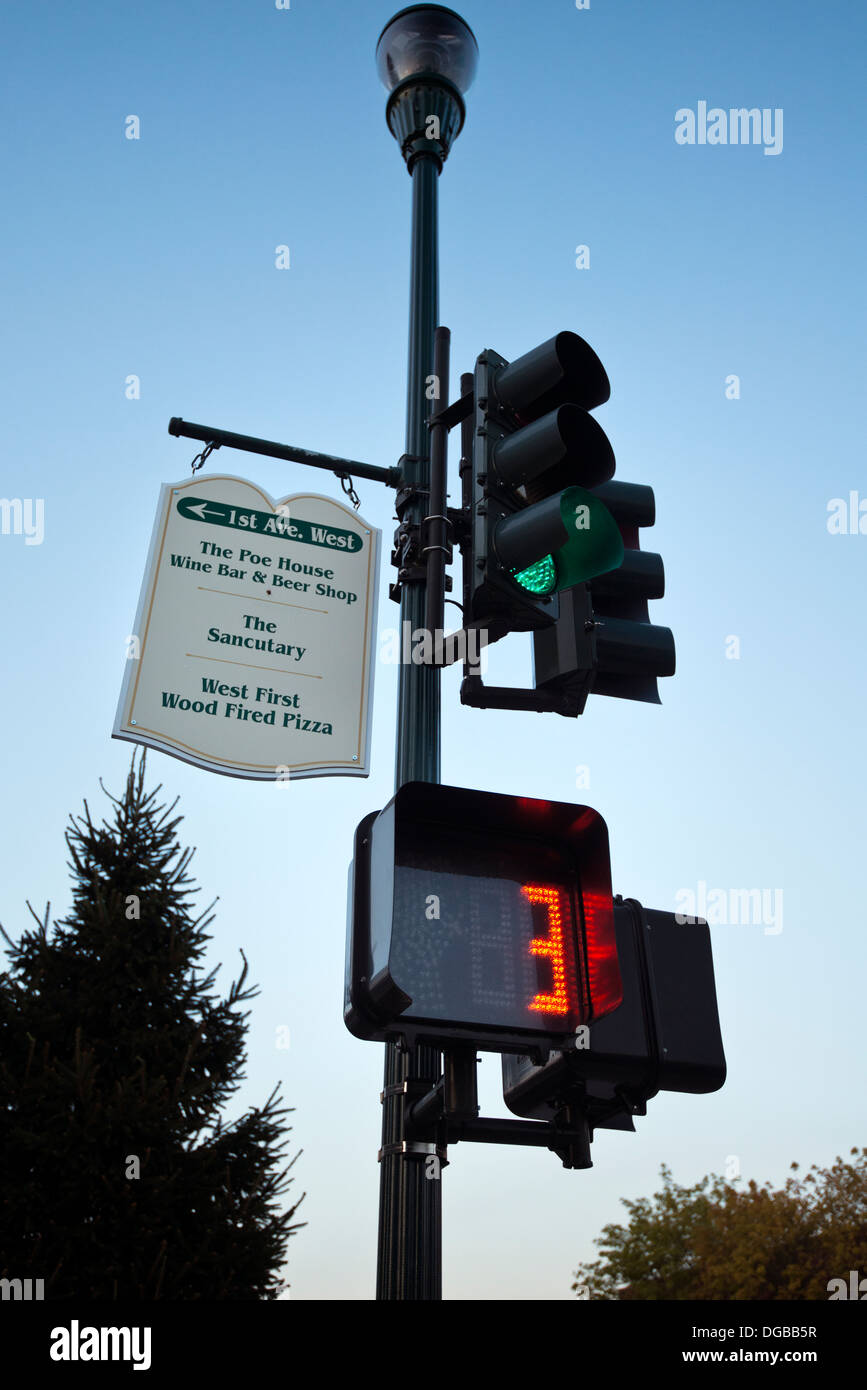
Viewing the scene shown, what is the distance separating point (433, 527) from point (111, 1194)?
26.6 ft

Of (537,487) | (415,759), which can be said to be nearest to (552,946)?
(415,759)

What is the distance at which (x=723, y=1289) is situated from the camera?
4150 cm

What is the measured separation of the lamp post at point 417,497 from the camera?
3.33 meters

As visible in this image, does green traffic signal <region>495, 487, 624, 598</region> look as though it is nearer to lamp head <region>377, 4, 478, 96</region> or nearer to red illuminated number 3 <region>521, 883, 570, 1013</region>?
red illuminated number 3 <region>521, 883, 570, 1013</region>

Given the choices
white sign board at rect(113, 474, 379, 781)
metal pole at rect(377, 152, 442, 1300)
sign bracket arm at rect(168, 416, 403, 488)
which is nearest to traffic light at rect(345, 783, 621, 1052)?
metal pole at rect(377, 152, 442, 1300)

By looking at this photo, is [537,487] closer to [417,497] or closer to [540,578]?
[540,578]

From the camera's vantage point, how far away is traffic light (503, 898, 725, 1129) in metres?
3.04

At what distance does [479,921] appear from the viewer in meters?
3.08

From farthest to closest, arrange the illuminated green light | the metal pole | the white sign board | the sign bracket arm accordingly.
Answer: the sign bracket arm, the white sign board, the illuminated green light, the metal pole

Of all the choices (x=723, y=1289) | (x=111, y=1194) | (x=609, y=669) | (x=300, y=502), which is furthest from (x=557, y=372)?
(x=723, y=1289)

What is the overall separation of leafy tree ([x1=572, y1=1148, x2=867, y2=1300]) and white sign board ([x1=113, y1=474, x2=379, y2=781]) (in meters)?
37.4
